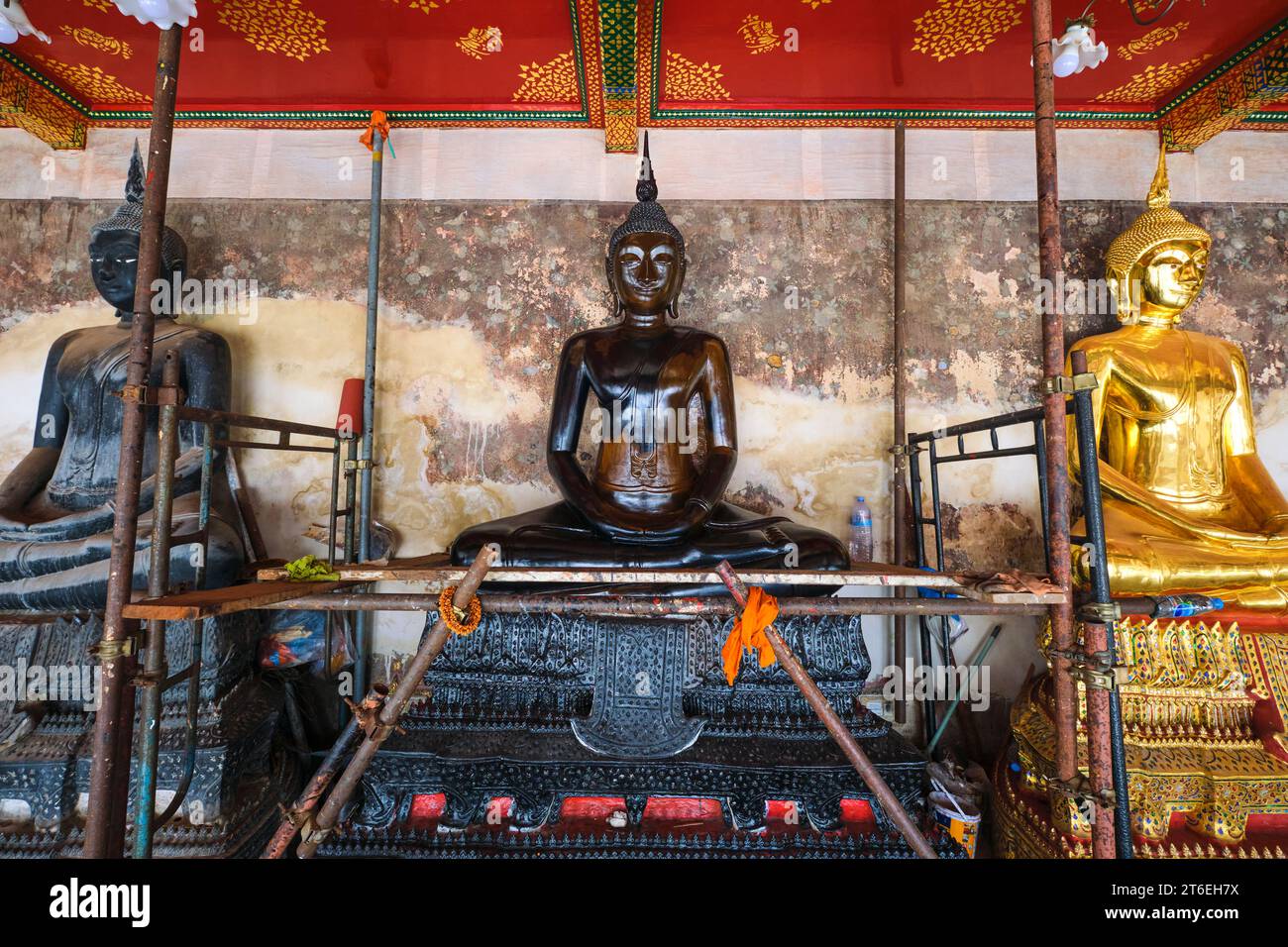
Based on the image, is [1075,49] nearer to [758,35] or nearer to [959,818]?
[758,35]

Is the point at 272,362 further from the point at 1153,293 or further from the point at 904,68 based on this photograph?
the point at 1153,293

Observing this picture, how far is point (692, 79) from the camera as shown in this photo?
345 centimetres

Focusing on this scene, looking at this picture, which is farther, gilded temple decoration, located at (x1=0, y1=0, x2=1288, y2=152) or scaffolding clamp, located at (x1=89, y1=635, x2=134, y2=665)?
gilded temple decoration, located at (x1=0, y1=0, x2=1288, y2=152)

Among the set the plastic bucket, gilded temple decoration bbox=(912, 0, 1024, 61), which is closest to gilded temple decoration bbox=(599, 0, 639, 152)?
gilded temple decoration bbox=(912, 0, 1024, 61)

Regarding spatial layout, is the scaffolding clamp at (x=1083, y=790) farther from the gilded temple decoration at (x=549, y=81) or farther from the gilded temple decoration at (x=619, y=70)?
the gilded temple decoration at (x=549, y=81)

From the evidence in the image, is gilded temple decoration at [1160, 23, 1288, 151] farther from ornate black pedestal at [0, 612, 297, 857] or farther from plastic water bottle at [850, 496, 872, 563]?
ornate black pedestal at [0, 612, 297, 857]

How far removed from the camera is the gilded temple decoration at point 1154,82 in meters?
3.29

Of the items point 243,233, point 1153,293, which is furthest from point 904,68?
point 243,233

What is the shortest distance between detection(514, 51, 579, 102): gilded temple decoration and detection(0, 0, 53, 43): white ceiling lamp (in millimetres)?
2111

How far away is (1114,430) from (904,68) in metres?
2.37

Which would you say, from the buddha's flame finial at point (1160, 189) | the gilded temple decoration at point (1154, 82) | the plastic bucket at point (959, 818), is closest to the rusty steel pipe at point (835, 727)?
the plastic bucket at point (959, 818)

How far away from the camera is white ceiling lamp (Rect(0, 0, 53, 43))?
189cm

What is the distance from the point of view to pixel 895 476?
3445 mm

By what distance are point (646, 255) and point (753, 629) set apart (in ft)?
7.53
